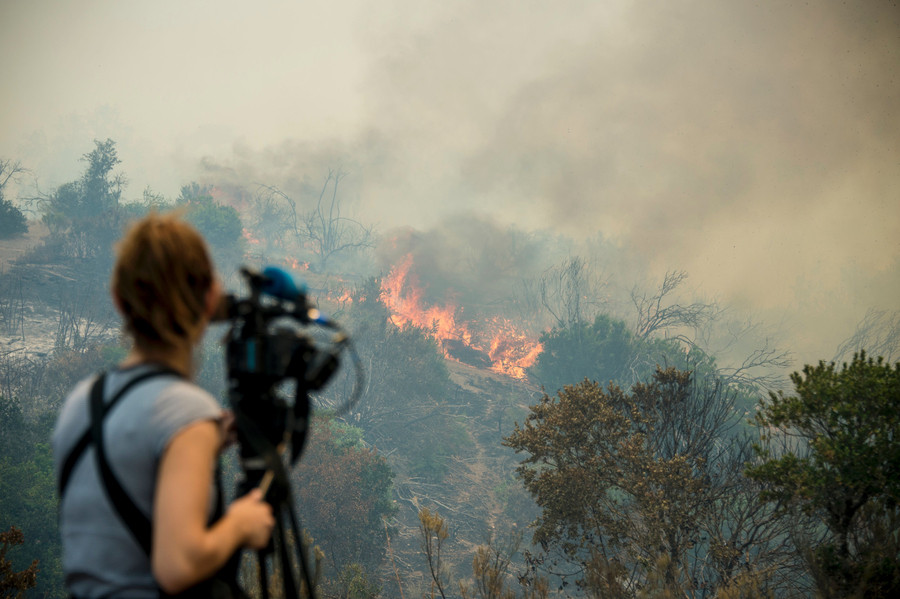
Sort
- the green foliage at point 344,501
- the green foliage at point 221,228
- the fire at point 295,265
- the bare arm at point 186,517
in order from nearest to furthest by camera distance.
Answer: the bare arm at point 186,517 → the green foliage at point 344,501 → the green foliage at point 221,228 → the fire at point 295,265

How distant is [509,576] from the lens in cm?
2464

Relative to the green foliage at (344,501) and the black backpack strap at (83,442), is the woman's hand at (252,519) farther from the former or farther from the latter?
the green foliage at (344,501)

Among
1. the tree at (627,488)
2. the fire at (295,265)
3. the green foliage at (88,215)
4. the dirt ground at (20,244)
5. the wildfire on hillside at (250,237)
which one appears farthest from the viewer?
the wildfire on hillside at (250,237)

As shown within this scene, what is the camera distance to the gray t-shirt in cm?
110

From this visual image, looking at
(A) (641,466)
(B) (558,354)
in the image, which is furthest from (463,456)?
(A) (641,466)

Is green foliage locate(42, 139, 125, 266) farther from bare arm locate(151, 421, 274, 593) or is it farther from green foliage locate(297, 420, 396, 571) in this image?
bare arm locate(151, 421, 274, 593)

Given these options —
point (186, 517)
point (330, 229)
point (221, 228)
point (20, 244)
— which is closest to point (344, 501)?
point (186, 517)

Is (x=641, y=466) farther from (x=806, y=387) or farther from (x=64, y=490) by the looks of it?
(x=64, y=490)

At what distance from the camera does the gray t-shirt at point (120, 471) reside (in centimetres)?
110

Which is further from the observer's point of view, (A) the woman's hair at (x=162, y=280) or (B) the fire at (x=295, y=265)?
(B) the fire at (x=295, y=265)

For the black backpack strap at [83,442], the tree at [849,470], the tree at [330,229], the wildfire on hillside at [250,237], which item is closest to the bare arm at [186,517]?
the black backpack strap at [83,442]

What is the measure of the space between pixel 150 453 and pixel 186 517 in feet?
0.53

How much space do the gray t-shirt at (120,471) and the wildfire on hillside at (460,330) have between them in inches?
1923

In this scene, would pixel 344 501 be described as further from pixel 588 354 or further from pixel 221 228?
pixel 221 228
